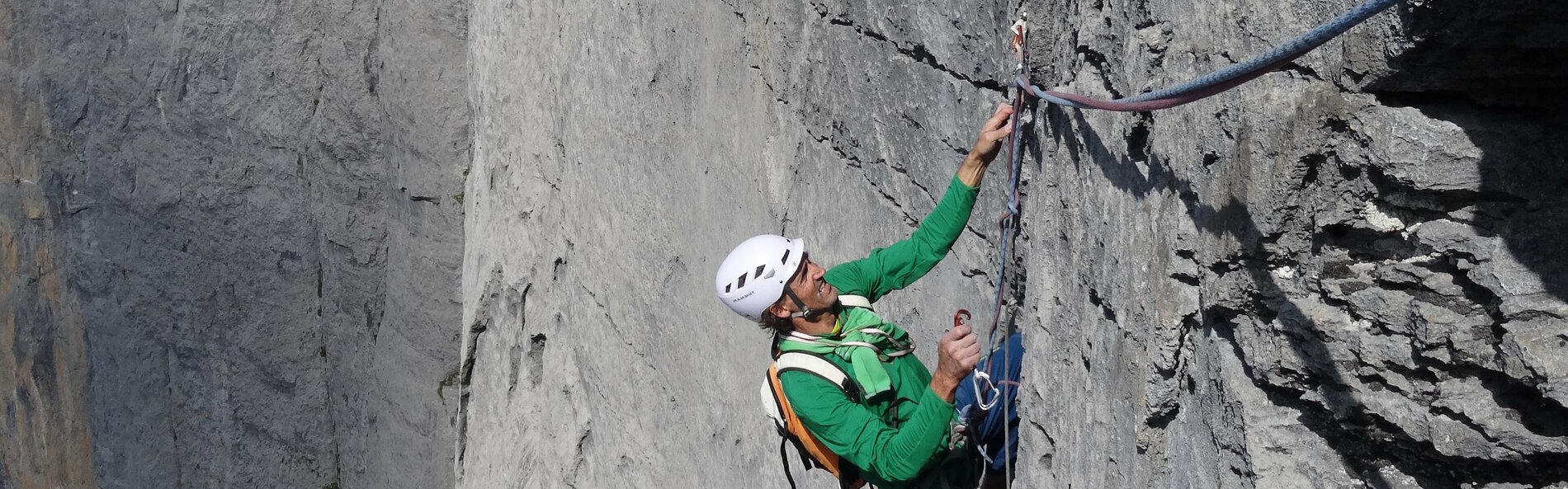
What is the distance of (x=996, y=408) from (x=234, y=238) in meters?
6.35

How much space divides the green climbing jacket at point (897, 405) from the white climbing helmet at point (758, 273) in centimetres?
19

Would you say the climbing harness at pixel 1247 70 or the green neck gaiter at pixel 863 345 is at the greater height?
the climbing harness at pixel 1247 70

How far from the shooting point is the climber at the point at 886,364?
3.02 metres

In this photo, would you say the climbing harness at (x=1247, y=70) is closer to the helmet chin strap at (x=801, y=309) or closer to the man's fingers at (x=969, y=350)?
the man's fingers at (x=969, y=350)

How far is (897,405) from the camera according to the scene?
338cm

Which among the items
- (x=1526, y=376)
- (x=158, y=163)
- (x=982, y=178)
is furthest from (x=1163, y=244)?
(x=158, y=163)

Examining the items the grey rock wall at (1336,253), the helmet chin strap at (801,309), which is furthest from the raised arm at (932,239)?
the grey rock wall at (1336,253)

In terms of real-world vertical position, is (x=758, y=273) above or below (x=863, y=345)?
above

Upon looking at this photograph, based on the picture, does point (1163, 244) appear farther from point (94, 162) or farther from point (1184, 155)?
point (94, 162)

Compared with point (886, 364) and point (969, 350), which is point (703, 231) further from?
point (969, 350)

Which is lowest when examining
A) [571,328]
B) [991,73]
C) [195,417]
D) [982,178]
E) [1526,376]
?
[195,417]

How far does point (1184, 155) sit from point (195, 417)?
27.5 feet

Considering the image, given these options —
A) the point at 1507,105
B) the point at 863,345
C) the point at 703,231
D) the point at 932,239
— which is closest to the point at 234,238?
the point at 703,231

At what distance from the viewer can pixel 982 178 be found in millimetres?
3285
